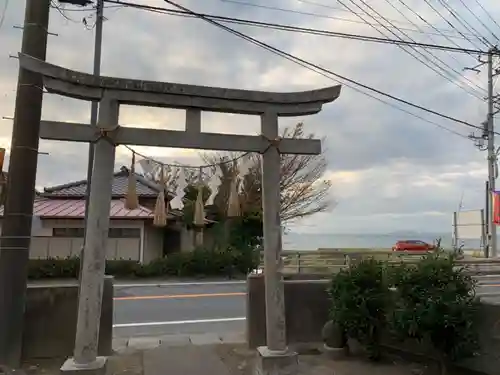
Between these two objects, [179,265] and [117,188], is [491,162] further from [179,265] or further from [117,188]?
[117,188]

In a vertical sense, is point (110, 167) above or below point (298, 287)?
above

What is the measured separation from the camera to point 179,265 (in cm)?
1964

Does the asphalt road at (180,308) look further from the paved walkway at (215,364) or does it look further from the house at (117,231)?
the house at (117,231)

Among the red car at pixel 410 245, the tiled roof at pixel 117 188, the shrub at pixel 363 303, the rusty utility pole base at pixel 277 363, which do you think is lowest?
the rusty utility pole base at pixel 277 363

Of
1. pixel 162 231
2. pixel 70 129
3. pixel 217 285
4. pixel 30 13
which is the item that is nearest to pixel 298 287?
pixel 70 129

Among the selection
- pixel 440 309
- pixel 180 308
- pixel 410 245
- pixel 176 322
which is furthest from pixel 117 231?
pixel 410 245

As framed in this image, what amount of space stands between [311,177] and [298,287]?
2045 centimetres

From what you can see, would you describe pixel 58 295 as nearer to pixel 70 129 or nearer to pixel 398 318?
pixel 70 129

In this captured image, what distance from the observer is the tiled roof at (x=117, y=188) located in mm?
23328

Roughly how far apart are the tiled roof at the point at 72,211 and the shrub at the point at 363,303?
564 inches

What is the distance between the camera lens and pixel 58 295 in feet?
20.2

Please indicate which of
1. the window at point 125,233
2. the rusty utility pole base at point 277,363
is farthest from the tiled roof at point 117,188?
the rusty utility pole base at point 277,363

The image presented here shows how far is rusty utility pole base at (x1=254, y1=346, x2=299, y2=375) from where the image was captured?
531 centimetres

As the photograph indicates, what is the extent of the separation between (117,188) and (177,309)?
14.0m
